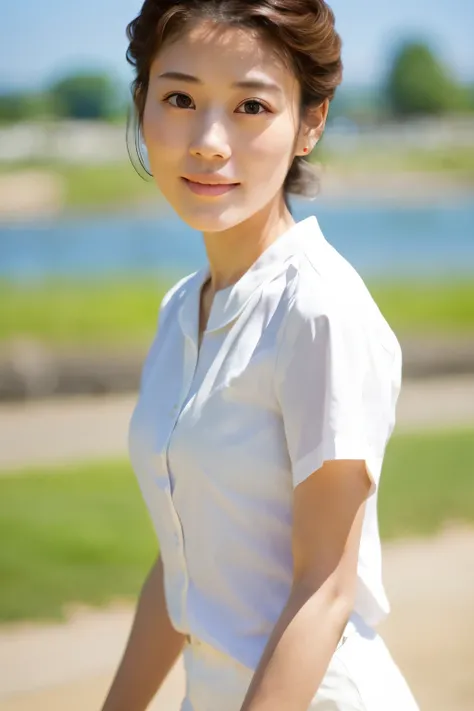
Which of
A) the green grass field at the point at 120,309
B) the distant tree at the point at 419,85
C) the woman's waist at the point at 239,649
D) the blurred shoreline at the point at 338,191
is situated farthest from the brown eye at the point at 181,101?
the distant tree at the point at 419,85

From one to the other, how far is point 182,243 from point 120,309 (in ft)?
20.7

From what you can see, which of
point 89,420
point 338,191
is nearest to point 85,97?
point 338,191

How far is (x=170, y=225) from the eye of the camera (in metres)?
20.4

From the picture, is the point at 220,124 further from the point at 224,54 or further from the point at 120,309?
the point at 120,309

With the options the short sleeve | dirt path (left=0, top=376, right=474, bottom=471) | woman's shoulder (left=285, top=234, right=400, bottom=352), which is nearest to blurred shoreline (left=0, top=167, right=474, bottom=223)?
dirt path (left=0, top=376, right=474, bottom=471)

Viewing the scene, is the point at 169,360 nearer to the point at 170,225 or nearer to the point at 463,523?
the point at 463,523

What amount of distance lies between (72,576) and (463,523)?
1827 millimetres

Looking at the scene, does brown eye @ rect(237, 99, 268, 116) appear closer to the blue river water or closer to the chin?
the chin

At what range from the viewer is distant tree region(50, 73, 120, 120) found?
56.1ft

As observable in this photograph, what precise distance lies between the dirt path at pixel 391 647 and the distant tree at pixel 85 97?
13.6 meters

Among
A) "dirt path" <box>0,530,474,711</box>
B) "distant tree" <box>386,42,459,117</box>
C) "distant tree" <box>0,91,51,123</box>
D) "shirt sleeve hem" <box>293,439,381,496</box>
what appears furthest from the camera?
"distant tree" <box>386,42,459,117</box>

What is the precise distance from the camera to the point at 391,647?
12.3ft

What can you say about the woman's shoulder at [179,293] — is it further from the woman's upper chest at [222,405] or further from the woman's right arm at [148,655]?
the woman's right arm at [148,655]

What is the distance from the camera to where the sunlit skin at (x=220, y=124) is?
146 centimetres
